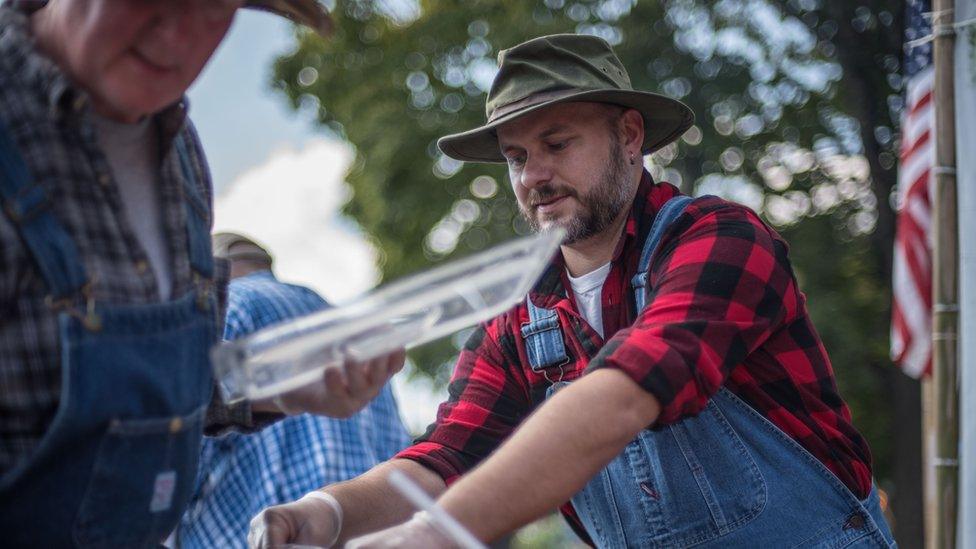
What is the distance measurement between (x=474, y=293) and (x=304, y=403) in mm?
408

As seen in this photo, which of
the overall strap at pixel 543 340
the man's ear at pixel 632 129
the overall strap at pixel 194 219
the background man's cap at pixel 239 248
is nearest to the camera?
the overall strap at pixel 194 219

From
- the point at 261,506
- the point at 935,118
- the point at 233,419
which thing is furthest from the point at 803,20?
the point at 233,419

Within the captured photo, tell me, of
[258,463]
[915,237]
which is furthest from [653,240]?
[915,237]

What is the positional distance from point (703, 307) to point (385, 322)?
0.73 meters

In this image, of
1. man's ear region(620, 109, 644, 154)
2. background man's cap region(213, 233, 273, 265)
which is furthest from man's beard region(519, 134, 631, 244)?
background man's cap region(213, 233, 273, 265)

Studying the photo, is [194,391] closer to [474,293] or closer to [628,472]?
[474,293]

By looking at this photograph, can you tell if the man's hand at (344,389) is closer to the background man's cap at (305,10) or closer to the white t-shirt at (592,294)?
the background man's cap at (305,10)

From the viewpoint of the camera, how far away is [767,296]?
2184 millimetres

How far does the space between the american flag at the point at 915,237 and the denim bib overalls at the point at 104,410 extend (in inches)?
147

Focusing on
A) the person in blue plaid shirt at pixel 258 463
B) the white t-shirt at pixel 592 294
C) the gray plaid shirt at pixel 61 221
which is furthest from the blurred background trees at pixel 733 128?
the gray plaid shirt at pixel 61 221

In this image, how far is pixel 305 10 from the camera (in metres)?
1.82

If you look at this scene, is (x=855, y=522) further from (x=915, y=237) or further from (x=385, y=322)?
(x=915, y=237)

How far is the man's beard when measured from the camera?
8.50 ft

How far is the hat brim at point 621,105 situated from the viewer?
259cm
